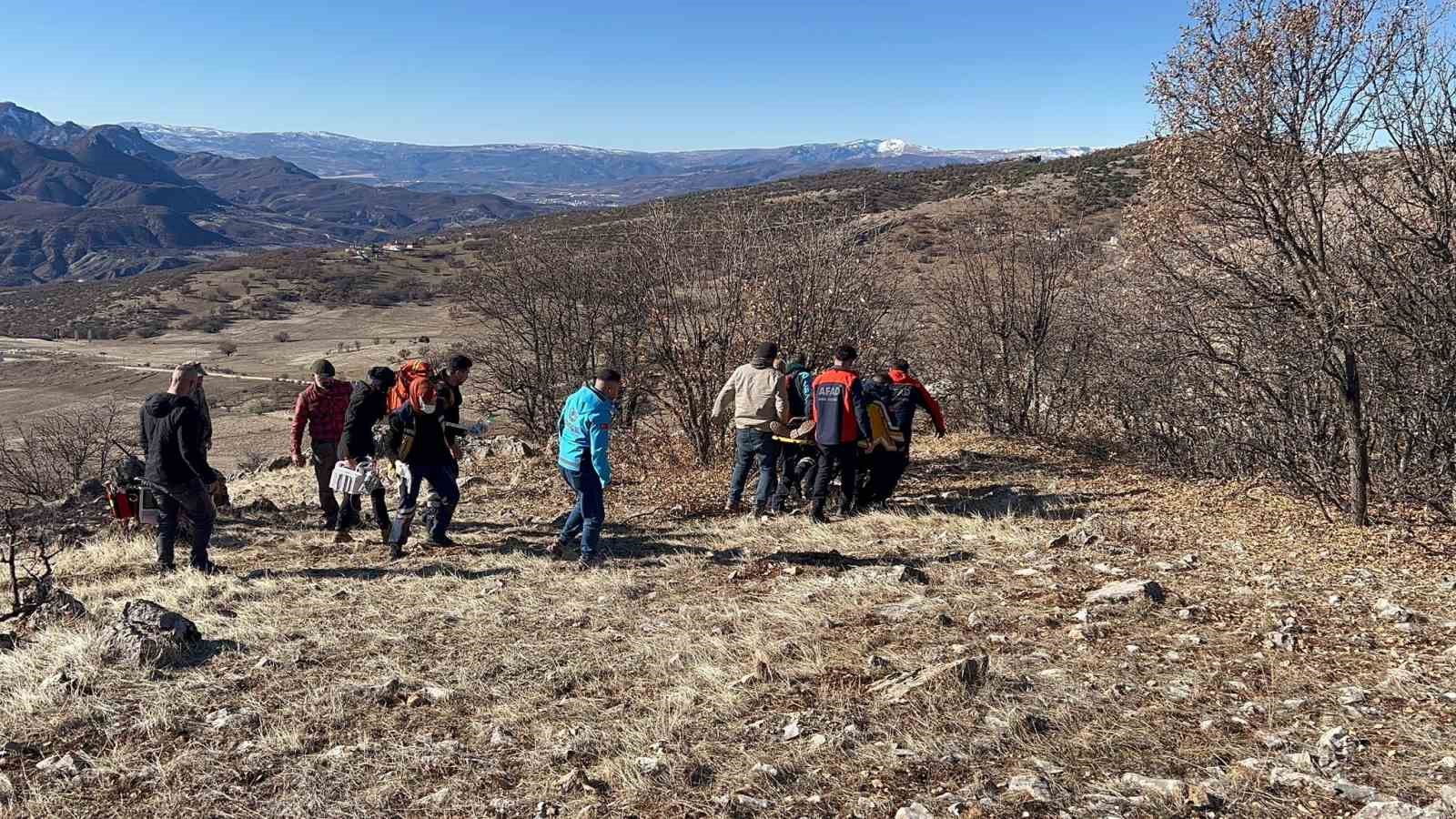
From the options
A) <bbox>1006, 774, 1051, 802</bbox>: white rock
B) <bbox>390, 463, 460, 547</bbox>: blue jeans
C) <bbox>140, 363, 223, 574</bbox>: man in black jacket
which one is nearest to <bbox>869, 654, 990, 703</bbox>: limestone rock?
<bbox>1006, 774, 1051, 802</bbox>: white rock

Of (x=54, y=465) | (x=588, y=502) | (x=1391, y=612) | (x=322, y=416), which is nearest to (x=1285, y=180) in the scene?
(x=1391, y=612)

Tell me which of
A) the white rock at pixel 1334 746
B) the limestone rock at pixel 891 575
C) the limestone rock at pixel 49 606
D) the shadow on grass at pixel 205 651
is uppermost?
the white rock at pixel 1334 746

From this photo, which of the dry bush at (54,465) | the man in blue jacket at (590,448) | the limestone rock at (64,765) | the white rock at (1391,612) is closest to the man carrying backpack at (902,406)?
the man in blue jacket at (590,448)

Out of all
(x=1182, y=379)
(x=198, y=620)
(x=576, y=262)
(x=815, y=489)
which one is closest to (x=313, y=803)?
(x=198, y=620)

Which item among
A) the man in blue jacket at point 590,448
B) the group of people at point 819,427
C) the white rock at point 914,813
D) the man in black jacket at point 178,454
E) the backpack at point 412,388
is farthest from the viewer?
the group of people at point 819,427

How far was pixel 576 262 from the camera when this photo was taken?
1838 cm

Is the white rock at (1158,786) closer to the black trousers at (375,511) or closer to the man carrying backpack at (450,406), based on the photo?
the man carrying backpack at (450,406)

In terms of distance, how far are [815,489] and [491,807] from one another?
4.89m

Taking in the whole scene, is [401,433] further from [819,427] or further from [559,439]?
[819,427]

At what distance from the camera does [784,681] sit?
14.1 ft

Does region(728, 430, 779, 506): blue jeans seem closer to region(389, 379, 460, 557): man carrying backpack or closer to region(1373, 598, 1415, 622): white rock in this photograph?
region(389, 379, 460, 557): man carrying backpack

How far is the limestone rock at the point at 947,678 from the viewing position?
4.00 meters

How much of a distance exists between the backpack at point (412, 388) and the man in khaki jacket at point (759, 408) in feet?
8.11

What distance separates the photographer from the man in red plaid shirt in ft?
25.6
